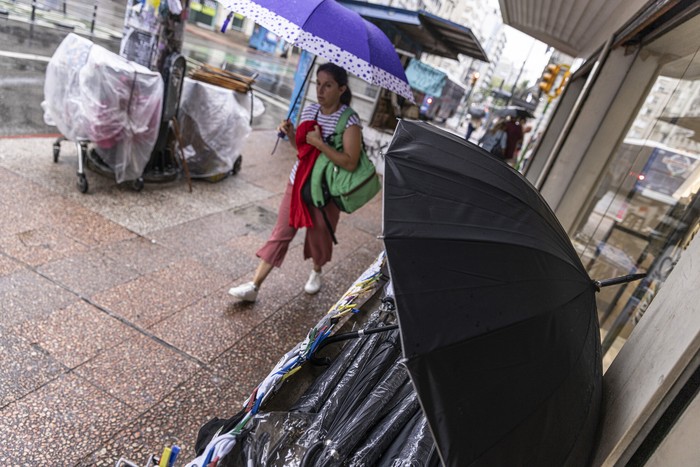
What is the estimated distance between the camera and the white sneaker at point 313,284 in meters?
4.43

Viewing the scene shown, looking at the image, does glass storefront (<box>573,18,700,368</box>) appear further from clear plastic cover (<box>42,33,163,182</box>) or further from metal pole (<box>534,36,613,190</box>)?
clear plastic cover (<box>42,33,163,182</box>)

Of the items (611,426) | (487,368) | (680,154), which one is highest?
(680,154)

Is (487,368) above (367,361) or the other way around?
above

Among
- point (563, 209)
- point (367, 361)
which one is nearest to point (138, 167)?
point (367, 361)

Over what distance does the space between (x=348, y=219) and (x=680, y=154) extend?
Answer: 4.39 m

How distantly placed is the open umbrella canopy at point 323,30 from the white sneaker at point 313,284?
190 centimetres

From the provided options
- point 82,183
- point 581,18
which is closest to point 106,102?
point 82,183

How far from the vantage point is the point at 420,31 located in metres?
9.64

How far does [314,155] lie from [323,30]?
3.03ft

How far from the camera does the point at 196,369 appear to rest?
10.0 feet

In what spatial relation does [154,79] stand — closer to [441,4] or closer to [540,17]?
[540,17]

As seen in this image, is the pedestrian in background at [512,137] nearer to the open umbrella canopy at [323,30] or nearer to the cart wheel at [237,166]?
the cart wheel at [237,166]

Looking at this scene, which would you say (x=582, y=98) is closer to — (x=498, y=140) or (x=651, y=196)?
(x=651, y=196)

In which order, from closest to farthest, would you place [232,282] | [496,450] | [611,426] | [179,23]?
[496,450]
[611,426]
[232,282]
[179,23]
